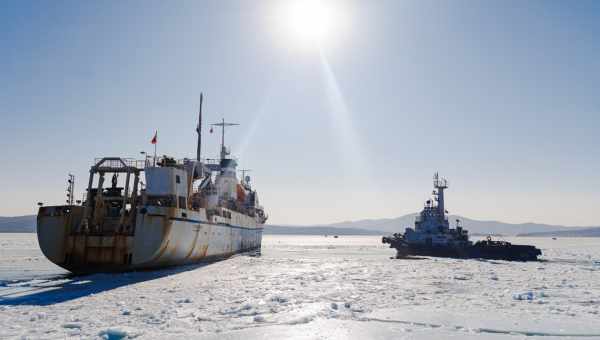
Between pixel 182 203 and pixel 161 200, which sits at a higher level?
pixel 161 200

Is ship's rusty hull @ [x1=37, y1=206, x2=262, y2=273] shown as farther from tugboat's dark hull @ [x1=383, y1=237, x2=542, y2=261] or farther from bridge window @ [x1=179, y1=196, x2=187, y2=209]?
tugboat's dark hull @ [x1=383, y1=237, x2=542, y2=261]

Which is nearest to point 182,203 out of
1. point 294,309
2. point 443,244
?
point 294,309

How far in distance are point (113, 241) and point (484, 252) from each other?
4040 centimetres

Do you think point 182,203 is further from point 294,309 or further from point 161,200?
point 294,309

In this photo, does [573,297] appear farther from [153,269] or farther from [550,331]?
[153,269]

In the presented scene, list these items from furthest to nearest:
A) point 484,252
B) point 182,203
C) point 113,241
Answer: point 484,252 → point 182,203 → point 113,241

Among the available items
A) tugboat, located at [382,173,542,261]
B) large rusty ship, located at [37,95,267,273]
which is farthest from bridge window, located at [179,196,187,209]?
tugboat, located at [382,173,542,261]

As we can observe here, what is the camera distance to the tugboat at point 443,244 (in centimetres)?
4853

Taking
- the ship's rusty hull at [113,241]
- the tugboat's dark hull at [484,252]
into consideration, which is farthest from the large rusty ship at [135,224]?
the tugboat's dark hull at [484,252]

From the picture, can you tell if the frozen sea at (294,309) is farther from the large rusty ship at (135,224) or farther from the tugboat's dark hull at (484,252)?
the tugboat's dark hull at (484,252)

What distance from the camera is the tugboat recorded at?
159 ft

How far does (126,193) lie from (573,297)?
80.4ft

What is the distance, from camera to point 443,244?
51.1 metres

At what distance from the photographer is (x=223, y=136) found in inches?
2356
